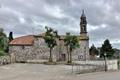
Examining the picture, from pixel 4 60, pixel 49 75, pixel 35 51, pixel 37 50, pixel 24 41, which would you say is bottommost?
pixel 49 75

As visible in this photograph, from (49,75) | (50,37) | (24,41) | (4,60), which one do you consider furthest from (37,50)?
(49,75)

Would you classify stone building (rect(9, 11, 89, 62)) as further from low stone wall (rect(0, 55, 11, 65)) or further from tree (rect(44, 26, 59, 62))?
low stone wall (rect(0, 55, 11, 65))

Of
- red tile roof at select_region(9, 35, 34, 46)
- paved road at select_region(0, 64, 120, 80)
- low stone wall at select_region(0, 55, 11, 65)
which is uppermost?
red tile roof at select_region(9, 35, 34, 46)

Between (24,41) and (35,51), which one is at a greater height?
(24,41)

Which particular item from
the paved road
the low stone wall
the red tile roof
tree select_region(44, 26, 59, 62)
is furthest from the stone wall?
the paved road

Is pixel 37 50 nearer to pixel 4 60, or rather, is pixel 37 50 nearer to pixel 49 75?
pixel 4 60

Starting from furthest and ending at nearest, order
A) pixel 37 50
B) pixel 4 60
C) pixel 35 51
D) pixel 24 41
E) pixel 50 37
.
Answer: pixel 24 41 < pixel 37 50 < pixel 35 51 < pixel 50 37 < pixel 4 60

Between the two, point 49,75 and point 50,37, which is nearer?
point 49,75

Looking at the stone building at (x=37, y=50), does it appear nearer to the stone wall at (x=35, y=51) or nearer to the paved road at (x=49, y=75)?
the stone wall at (x=35, y=51)

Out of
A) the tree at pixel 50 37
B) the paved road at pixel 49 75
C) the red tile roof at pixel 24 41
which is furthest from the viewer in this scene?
the red tile roof at pixel 24 41

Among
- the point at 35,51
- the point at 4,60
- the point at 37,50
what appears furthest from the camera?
the point at 37,50

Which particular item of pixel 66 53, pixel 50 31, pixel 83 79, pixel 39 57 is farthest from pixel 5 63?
pixel 83 79

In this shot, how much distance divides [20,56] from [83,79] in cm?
3945

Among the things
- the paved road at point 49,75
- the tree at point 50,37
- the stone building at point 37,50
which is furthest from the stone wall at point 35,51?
the paved road at point 49,75
